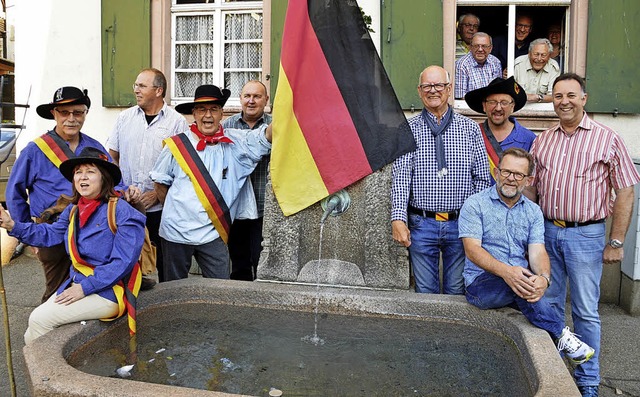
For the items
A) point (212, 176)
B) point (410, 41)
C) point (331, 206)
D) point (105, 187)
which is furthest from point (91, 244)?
point (410, 41)

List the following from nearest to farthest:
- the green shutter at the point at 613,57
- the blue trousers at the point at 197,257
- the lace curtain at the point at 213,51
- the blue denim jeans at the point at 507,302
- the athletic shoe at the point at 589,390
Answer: the blue denim jeans at the point at 507,302, the athletic shoe at the point at 589,390, the blue trousers at the point at 197,257, the green shutter at the point at 613,57, the lace curtain at the point at 213,51

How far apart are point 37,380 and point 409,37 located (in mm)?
4879

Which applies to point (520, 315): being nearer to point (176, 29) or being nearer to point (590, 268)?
point (590, 268)

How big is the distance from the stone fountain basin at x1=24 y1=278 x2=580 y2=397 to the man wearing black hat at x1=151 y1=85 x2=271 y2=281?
14.2 inches

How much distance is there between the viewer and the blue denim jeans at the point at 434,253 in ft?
13.3

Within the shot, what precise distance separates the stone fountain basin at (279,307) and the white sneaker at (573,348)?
7.9 inches

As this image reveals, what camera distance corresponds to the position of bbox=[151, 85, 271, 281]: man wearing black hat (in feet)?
14.0

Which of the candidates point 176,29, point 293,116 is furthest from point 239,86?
point 293,116

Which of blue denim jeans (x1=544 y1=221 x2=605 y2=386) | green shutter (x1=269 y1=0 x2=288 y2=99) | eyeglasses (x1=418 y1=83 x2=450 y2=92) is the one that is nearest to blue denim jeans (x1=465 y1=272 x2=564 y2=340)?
blue denim jeans (x1=544 y1=221 x2=605 y2=386)

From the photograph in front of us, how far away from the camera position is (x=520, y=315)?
3447mm

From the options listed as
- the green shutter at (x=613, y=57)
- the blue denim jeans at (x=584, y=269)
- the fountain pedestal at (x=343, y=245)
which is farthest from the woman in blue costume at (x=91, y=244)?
the green shutter at (x=613, y=57)

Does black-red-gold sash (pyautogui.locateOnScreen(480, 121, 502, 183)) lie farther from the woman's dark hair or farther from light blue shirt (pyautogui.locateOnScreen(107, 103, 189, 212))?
the woman's dark hair

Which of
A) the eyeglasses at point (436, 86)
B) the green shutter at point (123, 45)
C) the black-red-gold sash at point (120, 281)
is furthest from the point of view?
the green shutter at point (123, 45)

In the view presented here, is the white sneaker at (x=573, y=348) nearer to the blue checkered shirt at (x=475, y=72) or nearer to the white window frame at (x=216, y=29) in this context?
the blue checkered shirt at (x=475, y=72)
